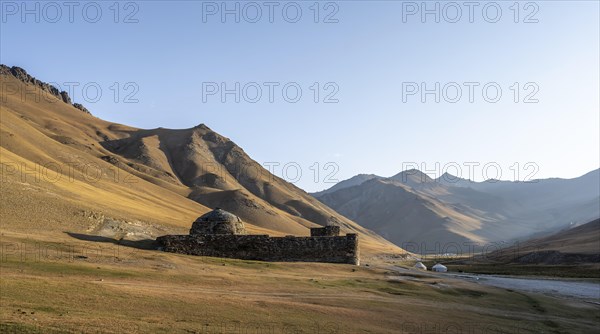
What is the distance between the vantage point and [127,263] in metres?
26.7

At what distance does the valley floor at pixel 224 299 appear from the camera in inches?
603

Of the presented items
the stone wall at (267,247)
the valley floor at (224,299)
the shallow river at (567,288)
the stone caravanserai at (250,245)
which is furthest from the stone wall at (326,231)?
the shallow river at (567,288)

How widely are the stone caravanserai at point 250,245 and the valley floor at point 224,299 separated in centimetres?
466

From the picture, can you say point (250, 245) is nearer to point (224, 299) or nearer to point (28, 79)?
point (224, 299)

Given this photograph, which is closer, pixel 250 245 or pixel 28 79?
pixel 250 245

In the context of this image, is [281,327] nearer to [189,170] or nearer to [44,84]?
[189,170]

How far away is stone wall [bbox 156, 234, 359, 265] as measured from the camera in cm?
3734

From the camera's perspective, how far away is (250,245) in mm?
39906

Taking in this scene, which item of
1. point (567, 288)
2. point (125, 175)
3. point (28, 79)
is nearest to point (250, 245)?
point (567, 288)

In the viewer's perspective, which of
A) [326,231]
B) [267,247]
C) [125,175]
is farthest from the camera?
[125,175]

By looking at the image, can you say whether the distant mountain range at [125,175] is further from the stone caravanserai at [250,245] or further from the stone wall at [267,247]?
the stone caravanserai at [250,245]

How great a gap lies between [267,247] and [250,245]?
1.45 m

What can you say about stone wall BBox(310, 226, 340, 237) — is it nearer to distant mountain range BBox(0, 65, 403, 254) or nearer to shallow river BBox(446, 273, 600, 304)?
shallow river BBox(446, 273, 600, 304)

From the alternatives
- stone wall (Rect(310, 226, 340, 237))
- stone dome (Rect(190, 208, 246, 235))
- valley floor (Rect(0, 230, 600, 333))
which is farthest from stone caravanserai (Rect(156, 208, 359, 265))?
stone wall (Rect(310, 226, 340, 237))
